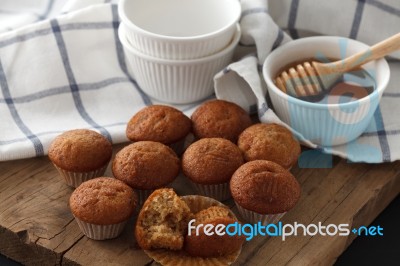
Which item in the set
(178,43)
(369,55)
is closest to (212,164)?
(178,43)

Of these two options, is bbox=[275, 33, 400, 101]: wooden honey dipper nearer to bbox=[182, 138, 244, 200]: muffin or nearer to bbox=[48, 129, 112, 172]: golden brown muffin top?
bbox=[182, 138, 244, 200]: muffin

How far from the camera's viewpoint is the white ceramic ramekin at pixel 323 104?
186cm

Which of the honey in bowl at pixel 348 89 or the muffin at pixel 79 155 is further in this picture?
the honey in bowl at pixel 348 89

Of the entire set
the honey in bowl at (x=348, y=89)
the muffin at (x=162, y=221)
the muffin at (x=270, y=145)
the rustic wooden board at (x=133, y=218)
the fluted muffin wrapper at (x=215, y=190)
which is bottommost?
the rustic wooden board at (x=133, y=218)

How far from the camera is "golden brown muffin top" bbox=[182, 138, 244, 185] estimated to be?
1.71 metres

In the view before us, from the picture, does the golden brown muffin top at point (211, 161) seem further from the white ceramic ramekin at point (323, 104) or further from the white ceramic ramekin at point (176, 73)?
the white ceramic ramekin at point (176, 73)

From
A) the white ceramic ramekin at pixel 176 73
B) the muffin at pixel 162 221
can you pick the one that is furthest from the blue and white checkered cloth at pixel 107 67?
the muffin at pixel 162 221

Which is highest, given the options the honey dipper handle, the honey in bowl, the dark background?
the honey dipper handle

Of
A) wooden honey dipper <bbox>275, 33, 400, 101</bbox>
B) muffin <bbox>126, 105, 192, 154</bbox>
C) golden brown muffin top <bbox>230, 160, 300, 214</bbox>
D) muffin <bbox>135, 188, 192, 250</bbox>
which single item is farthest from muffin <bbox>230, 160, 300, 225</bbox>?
wooden honey dipper <bbox>275, 33, 400, 101</bbox>

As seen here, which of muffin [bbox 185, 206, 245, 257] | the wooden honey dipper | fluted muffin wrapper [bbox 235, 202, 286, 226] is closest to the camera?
muffin [bbox 185, 206, 245, 257]

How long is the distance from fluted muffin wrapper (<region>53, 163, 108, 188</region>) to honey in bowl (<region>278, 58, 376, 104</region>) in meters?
0.60

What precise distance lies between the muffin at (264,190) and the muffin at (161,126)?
26 cm

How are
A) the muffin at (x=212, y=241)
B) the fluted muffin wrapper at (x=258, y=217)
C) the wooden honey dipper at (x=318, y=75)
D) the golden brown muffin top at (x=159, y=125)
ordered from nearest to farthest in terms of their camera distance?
the muffin at (x=212, y=241)
the fluted muffin wrapper at (x=258, y=217)
the golden brown muffin top at (x=159, y=125)
the wooden honey dipper at (x=318, y=75)

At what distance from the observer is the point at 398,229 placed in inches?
73.4
